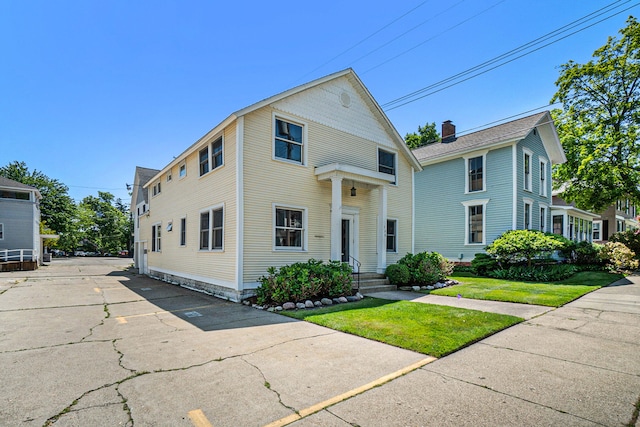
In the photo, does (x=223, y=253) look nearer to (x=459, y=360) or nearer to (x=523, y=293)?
(x=459, y=360)

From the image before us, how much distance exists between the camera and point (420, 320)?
6.71 meters

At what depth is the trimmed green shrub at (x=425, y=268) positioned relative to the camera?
38.7 ft

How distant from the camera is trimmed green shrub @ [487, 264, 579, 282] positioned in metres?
13.1

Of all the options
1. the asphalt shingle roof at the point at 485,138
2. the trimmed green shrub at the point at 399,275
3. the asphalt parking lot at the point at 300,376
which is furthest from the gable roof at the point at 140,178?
the trimmed green shrub at the point at 399,275

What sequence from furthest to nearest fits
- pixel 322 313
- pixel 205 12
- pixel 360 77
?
1. pixel 360 77
2. pixel 205 12
3. pixel 322 313

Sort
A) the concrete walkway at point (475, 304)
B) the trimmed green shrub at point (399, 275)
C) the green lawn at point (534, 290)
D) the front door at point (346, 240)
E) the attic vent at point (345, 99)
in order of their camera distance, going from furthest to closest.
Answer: the attic vent at point (345, 99), the front door at point (346, 240), the trimmed green shrub at point (399, 275), the green lawn at point (534, 290), the concrete walkway at point (475, 304)

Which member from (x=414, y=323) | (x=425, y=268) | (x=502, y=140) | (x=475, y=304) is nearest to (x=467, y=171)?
(x=502, y=140)

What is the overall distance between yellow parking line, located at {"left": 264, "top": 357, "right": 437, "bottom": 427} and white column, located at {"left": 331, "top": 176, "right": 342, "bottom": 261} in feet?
20.8

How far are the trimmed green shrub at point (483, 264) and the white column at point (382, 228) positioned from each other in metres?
5.73

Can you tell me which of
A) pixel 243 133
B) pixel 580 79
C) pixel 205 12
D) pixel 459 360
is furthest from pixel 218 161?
pixel 580 79

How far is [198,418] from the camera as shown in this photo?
3.04 m

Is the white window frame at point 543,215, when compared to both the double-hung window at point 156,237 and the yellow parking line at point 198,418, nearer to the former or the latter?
the yellow parking line at point 198,418

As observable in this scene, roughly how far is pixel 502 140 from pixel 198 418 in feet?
58.2

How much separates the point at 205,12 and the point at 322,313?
411 inches
